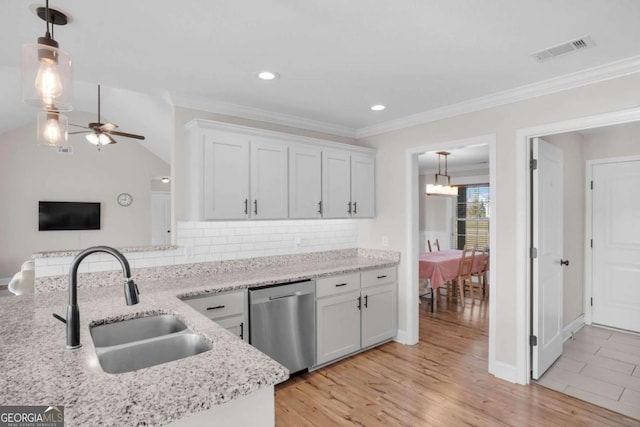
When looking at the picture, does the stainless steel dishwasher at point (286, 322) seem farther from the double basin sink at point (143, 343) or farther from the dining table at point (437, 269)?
the dining table at point (437, 269)

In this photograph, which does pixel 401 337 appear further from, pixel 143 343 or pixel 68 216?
pixel 68 216

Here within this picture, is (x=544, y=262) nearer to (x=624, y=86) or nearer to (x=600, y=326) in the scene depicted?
(x=624, y=86)

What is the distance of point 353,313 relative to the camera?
3551 mm

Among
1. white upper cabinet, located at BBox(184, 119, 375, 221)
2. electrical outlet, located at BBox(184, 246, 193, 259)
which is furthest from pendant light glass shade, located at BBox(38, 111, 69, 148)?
electrical outlet, located at BBox(184, 246, 193, 259)

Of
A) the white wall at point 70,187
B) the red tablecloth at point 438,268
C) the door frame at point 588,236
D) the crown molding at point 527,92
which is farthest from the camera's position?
the white wall at point 70,187

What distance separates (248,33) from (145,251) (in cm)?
198

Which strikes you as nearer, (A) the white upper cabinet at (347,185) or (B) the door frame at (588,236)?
(A) the white upper cabinet at (347,185)

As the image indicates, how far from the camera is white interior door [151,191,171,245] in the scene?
318 inches

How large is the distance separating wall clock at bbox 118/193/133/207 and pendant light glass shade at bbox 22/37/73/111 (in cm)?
717

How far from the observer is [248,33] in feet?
6.69

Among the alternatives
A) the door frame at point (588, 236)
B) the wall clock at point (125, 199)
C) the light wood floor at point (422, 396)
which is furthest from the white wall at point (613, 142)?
the wall clock at point (125, 199)

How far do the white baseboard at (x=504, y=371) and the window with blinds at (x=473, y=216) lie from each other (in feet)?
15.0

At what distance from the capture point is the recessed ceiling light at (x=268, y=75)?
262cm

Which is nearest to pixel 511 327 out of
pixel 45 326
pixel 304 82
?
pixel 304 82
